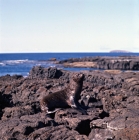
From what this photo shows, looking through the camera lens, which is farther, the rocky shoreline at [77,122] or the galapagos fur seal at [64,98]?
the galapagos fur seal at [64,98]

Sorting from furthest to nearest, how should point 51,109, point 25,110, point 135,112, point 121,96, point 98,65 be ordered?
point 98,65, point 121,96, point 51,109, point 25,110, point 135,112

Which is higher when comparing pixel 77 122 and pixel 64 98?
pixel 64 98

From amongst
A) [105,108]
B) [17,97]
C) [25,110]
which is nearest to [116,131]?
[25,110]

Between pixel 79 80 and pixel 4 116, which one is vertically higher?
pixel 79 80

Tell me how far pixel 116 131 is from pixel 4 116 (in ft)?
11.5

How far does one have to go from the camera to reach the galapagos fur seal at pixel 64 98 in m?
9.95

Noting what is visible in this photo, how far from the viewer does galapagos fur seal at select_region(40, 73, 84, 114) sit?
9.95 meters

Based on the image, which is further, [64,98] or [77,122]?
[64,98]

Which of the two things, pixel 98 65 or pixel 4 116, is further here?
pixel 98 65

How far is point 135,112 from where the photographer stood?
26.6 ft

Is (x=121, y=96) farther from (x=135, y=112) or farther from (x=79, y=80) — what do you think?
(x=135, y=112)

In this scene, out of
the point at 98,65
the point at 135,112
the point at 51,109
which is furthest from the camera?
the point at 98,65

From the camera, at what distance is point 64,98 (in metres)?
10.6

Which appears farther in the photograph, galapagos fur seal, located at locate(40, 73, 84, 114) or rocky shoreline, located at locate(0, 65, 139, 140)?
galapagos fur seal, located at locate(40, 73, 84, 114)
